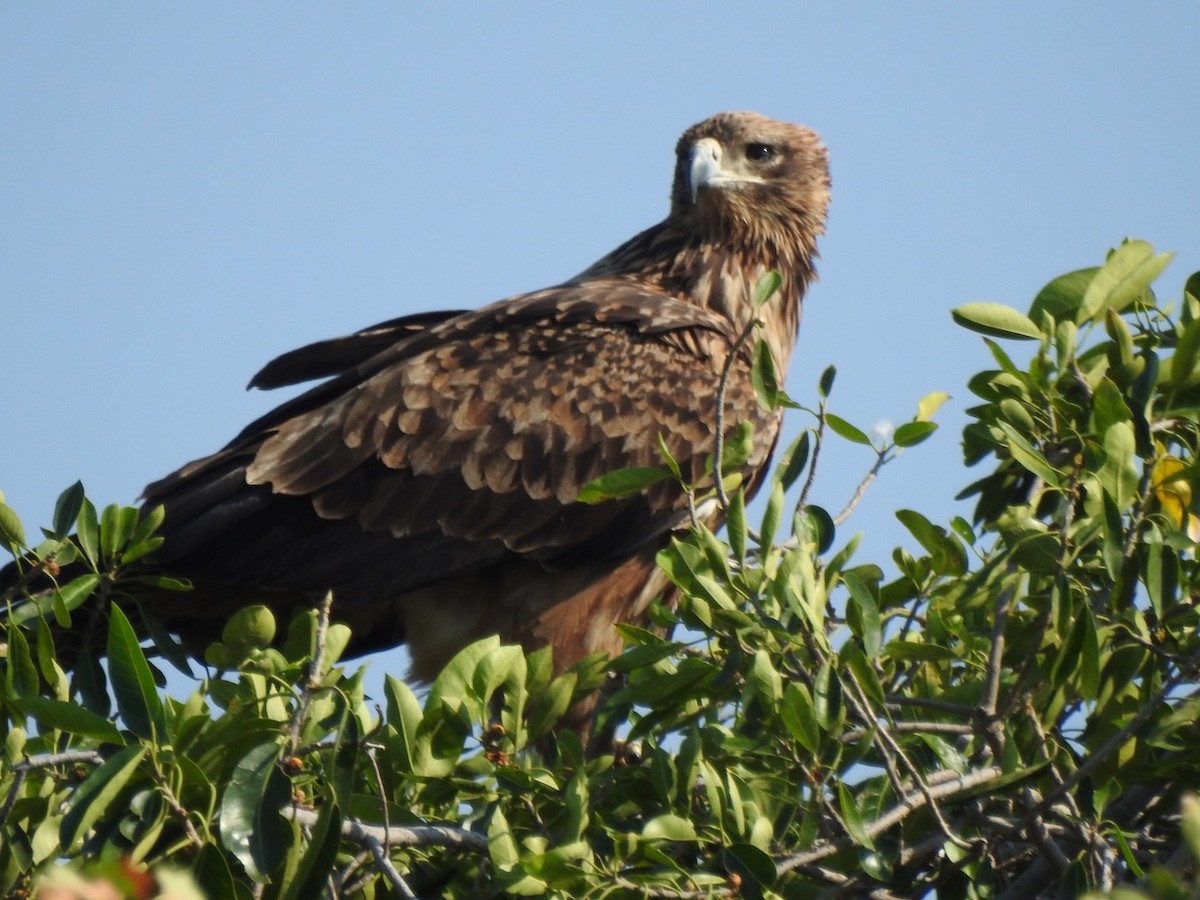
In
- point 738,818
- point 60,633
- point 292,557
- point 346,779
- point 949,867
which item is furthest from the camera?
point 292,557

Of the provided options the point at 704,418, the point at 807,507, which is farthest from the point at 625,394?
the point at 807,507

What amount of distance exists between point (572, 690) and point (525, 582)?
1.79 metres

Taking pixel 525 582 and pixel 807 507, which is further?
pixel 525 582

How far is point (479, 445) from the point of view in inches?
215

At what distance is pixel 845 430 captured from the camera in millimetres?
3500

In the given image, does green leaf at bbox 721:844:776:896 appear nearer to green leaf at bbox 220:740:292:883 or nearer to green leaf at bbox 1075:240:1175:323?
green leaf at bbox 220:740:292:883

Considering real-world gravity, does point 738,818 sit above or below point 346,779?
below

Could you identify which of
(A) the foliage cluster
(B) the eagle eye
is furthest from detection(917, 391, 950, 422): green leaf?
(B) the eagle eye

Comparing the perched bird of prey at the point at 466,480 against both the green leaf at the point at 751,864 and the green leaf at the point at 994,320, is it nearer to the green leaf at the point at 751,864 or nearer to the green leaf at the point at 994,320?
the green leaf at the point at 994,320

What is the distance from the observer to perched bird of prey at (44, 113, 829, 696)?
17.3ft

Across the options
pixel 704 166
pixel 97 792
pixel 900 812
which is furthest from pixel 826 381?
pixel 704 166

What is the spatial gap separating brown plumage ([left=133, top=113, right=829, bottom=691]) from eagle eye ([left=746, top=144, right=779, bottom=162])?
3.99 ft

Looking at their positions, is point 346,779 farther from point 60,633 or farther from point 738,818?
point 60,633

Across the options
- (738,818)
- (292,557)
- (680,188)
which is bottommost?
(738,818)
